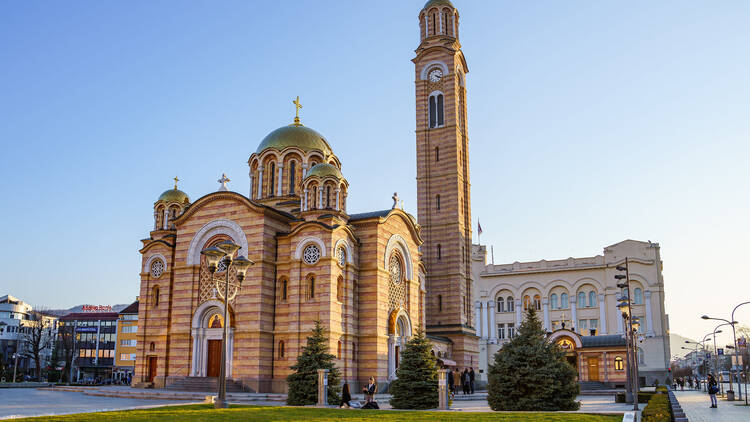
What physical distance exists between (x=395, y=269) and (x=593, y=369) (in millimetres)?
17503

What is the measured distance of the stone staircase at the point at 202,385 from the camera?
2841cm

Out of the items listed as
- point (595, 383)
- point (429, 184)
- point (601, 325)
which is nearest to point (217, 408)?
point (429, 184)

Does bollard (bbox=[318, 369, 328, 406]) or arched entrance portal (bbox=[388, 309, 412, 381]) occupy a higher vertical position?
arched entrance portal (bbox=[388, 309, 412, 381])

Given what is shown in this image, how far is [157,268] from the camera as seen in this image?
33.6m

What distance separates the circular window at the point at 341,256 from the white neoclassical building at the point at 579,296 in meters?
24.2

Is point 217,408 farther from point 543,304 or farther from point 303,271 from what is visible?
point 543,304

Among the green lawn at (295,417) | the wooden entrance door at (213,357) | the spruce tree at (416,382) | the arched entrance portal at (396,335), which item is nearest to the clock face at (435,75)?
the arched entrance portal at (396,335)

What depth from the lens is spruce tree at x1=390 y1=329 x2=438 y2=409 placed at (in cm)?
2228

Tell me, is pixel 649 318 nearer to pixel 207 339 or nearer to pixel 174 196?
pixel 207 339

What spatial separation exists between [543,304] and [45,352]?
211 feet

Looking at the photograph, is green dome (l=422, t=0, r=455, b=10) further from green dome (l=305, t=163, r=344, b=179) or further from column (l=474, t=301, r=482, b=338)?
column (l=474, t=301, r=482, b=338)

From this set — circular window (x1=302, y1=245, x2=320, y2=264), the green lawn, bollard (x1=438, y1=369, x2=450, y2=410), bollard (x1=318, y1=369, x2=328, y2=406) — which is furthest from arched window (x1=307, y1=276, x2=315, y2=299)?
the green lawn

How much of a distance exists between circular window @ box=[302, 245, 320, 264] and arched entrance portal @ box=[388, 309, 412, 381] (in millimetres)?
5755

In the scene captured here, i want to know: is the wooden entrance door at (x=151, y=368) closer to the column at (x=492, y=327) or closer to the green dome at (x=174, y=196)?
the green dome at (x=174, y=196)
